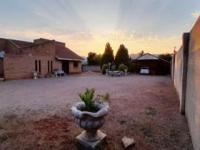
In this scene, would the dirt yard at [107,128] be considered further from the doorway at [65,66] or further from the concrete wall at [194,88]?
the doorway at [65,66]

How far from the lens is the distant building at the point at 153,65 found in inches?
828

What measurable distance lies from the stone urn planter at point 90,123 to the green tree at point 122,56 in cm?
2155

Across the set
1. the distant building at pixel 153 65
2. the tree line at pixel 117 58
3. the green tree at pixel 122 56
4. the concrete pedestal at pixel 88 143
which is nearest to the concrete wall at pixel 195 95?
the concrete pedestal at pixel 88 143

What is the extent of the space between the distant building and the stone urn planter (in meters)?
20.1

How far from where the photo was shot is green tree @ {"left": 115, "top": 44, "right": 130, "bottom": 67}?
2408 cm

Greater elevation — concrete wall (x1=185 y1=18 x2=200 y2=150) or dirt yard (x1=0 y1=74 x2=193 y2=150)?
concrete wall (x1=185 y1=18 x2=200 y2=150)

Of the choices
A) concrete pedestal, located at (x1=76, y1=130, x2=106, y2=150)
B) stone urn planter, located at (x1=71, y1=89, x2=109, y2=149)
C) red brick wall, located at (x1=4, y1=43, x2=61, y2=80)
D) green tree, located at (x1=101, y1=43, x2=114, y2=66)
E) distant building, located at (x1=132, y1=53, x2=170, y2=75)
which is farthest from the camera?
green tree, located at (x1=101, y1=43, x2=114, y2=66)

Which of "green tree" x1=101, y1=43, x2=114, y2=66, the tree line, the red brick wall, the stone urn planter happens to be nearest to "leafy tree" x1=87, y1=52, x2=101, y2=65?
the tree line

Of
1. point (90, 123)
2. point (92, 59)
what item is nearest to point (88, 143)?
point (90, 123)

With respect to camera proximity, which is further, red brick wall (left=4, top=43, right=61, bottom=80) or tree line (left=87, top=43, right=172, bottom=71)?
tree line (left=87, top=43, right=172, bottom=71)

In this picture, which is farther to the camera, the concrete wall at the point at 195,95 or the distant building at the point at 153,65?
the distant building at the point at 153,65

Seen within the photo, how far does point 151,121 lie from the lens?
4016 mm

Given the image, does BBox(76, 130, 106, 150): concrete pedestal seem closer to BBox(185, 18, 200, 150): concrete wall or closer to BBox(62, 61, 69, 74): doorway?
BBox(185, 18, 200, 150): concrete wall

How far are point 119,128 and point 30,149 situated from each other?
1892 mm
